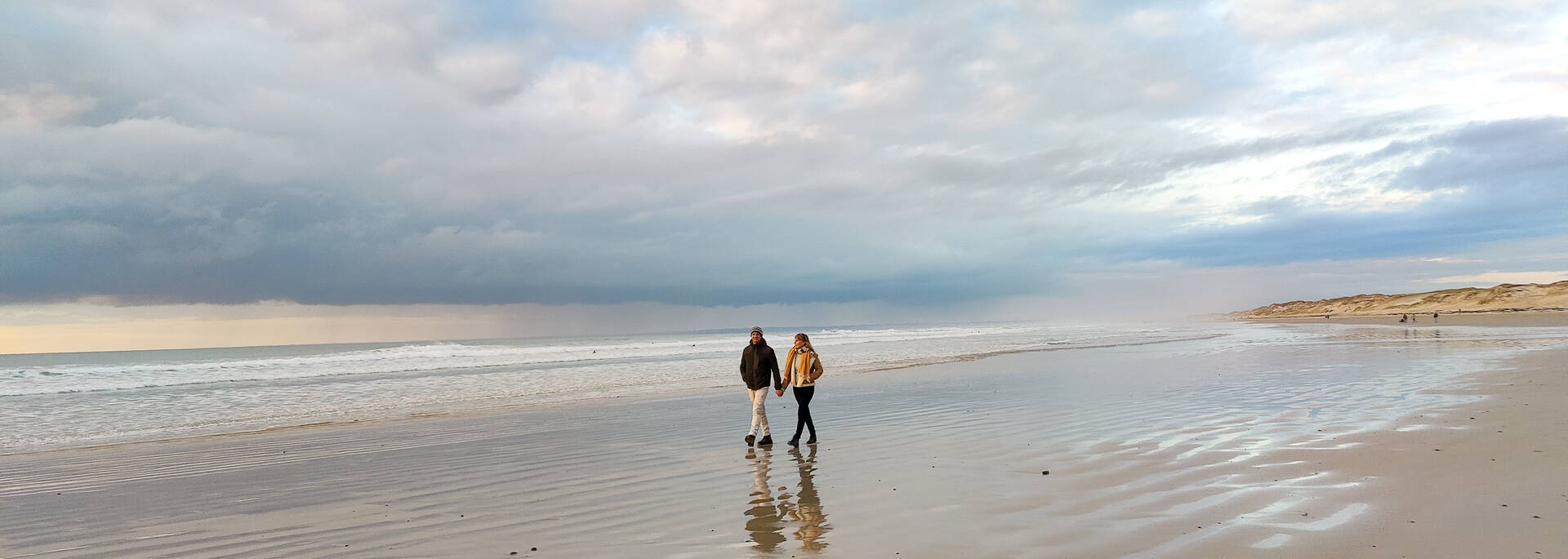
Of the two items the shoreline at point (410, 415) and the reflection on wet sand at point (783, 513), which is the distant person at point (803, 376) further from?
the shoreline at point (410, 415)

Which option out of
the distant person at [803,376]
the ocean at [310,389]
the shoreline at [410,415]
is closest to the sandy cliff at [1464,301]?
the ocean at [310,389]

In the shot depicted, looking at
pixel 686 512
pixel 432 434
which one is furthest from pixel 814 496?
pixel 432 434

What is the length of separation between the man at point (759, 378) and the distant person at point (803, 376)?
0.80 feet

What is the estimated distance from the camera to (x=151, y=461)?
41.6 feet

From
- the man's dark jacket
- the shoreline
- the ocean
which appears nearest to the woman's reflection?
the man's dark jacket

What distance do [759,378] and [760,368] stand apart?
16cm

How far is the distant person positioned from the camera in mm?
12164

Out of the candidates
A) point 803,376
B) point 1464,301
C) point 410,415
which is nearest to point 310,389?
point 410,415

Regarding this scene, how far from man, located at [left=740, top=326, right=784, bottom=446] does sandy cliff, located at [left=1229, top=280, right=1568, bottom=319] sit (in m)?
92.2

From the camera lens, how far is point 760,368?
41.2 ft

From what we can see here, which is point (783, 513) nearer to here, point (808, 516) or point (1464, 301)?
point (808, 516)

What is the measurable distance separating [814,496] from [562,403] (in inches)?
552

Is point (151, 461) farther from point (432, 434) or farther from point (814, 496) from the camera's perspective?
point (814, 496)

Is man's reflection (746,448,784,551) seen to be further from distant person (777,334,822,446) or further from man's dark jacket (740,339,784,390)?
man's dark jacket (740,339,784,390)
